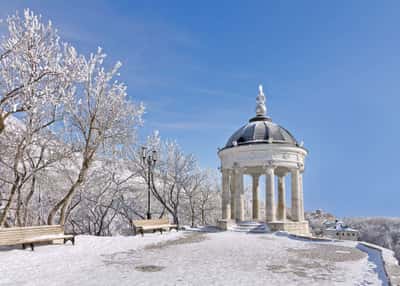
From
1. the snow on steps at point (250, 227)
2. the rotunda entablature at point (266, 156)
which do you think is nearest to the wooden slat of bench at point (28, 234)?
the snow on steps at point (250, 227)

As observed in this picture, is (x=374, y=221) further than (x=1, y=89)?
Yes

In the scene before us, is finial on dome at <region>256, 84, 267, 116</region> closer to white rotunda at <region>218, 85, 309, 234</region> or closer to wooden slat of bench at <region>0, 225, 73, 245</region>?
white rotunda at <region>218, 85, 309, 234</region>

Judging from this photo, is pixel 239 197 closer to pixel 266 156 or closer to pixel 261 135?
pixel 266 156

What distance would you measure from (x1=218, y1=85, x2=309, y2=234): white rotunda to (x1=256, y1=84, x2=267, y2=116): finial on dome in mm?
453

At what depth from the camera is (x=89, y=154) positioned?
48.0 ft

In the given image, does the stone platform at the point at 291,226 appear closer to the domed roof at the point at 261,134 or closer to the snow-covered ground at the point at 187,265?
the domed roof at the point at 261,134

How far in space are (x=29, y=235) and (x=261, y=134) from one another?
580 inches

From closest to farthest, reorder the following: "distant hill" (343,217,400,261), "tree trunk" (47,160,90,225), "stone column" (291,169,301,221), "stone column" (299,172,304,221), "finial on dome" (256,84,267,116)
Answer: "tree trunk" (47,160,90,225)
"stone column" (291,169,301,221)
"stone column" (299,172,304,221)
"finial on dome" (256,84,267,116)
"distant hill" (343,217,400,261)

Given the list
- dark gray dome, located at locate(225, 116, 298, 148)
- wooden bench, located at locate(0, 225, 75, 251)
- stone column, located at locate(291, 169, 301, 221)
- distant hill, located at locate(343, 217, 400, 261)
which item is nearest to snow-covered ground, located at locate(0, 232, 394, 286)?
wooden bench, located at locate(0, 225, 75, 251)

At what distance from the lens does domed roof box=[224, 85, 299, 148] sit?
21.2m

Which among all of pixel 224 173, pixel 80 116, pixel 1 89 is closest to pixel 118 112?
pixel 80 116

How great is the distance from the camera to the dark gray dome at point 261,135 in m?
21.2

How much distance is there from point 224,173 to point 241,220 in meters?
3.54

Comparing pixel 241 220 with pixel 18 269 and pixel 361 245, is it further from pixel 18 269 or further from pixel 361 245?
pixel 18 269
